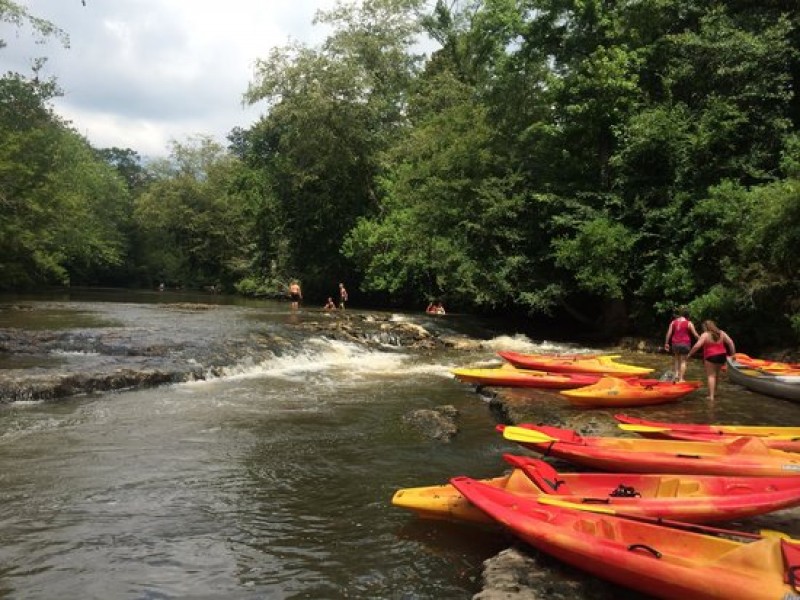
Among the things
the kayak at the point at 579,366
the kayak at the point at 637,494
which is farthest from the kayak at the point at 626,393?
the kayak at the point at 637,494

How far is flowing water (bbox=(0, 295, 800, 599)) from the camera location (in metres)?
4.65

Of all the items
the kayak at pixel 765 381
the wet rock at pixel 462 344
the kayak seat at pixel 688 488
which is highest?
the kayak at pixel 765 381

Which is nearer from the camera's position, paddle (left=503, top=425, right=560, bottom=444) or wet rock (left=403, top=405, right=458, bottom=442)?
paddle (left=503, top=425, right=560, bottom=444)

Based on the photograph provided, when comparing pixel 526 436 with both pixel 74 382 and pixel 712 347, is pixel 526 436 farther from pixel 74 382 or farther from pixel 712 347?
pixel 74 382

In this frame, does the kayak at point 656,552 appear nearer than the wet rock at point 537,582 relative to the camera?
Yes

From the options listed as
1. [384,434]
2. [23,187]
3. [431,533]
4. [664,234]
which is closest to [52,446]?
[384,434]

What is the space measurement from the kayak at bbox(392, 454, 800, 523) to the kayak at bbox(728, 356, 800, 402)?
560cm

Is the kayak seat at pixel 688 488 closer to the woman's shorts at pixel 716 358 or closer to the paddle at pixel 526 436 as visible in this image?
the paddle at pixel 526 436

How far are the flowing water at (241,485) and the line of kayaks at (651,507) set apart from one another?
528 mm

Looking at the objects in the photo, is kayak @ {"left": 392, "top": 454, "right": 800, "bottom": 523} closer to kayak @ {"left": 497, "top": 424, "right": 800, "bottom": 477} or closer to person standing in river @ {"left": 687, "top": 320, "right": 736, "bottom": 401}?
kayak @ {"left": 497, "top": 424, "right": 800, "bottom": 477}

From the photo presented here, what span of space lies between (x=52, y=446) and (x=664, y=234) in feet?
54.3

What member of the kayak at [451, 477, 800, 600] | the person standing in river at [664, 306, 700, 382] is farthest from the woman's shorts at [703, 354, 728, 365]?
the kayak at [451, 477, 800, 600]

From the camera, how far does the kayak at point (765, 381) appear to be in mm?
10030

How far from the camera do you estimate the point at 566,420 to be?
8.86m
